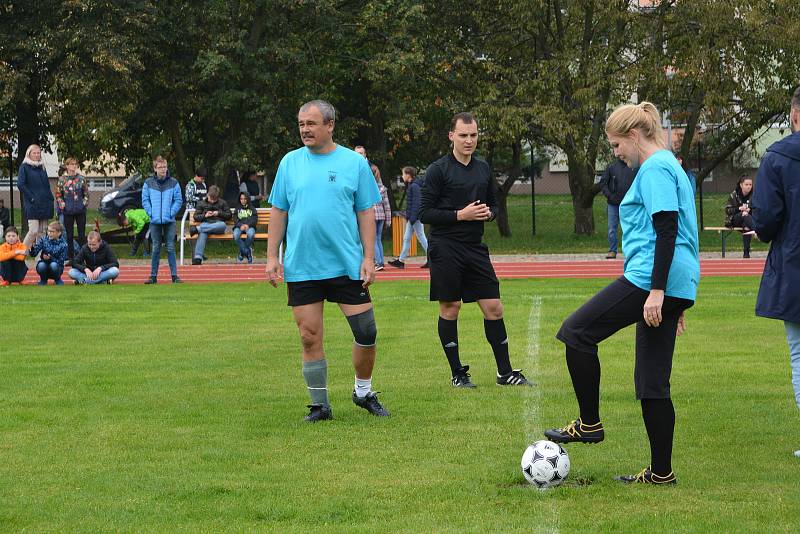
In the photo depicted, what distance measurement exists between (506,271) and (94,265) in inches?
273

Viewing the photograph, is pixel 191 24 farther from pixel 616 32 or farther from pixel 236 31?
pixel 616 32

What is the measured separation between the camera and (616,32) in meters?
29.7


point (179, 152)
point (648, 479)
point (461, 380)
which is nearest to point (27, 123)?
point (179, 152)

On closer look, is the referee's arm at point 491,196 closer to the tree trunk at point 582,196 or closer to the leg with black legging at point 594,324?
the leg with black legging at point 594,324

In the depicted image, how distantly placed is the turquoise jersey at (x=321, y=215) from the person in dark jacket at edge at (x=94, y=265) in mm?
12000

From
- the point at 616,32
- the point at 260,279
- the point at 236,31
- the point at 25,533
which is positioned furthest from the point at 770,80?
the point at 25,533

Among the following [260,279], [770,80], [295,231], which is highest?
[770,80]

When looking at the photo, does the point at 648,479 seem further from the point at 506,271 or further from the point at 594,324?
the point at 506,271

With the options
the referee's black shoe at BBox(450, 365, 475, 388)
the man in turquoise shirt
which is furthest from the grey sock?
the referee's black shoe at BBox(450, 365, 475, 388)

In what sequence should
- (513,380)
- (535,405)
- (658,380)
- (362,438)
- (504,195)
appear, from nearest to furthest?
(658,380)
(362,438)
(535,405)
(513,380)
(504,195)

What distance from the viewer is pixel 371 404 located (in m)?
7.87

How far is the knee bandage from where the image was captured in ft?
25.3

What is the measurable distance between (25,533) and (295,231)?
2896mm

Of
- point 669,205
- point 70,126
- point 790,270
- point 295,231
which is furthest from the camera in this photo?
point 70,126
